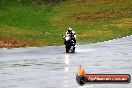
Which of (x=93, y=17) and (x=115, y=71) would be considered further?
(x=93, y=17)

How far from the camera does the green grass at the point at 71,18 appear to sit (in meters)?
51.9

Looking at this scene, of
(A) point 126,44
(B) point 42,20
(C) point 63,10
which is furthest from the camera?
(C) point 63,10

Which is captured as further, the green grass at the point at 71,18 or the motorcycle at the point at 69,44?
the green grass at the point at 71,18

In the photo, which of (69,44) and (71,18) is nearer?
(69,44)

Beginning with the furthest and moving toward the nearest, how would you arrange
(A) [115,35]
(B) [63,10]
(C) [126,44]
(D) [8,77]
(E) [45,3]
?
(E) [45,3] < (B) [63,10] < (A) [115,35] < (C) [126,44] < (D) [8,77]

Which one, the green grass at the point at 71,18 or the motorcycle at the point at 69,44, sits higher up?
the motorcycle at the point at 69,44

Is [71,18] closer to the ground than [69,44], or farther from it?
closer to the ground

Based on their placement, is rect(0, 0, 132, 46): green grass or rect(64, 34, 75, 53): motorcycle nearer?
rect(64, 34, 75, 53): motorcycle

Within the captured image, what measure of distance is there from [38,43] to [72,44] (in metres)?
8.03

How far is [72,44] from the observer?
3069 centimetres

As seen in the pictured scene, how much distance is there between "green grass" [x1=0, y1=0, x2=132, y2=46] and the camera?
51.9m

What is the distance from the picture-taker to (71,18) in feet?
232

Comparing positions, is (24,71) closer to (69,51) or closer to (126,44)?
(69,51)

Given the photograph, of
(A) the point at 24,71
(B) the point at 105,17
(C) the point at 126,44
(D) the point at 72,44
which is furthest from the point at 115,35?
(A) the point at 24,71
